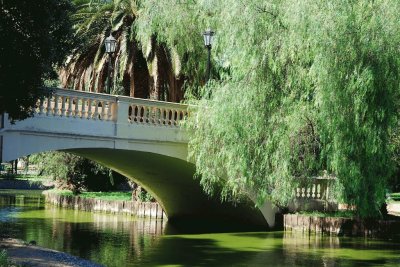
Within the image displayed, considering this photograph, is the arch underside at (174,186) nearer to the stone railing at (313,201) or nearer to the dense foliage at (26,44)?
the stone railing at (313,201)

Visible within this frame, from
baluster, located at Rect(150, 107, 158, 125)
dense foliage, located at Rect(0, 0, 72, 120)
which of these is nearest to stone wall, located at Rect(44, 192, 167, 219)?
baluster, located at Rect(150, 107, 158, 125)

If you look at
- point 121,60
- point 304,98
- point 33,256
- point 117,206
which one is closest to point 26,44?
point 33,256

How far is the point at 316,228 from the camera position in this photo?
21.6m

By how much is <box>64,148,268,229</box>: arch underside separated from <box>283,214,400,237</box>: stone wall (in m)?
1.44

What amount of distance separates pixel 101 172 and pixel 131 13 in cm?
1155

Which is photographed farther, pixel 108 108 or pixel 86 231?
pixel 86 231

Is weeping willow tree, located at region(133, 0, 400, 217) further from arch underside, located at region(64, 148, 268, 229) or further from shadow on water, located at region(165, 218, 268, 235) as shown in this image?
shadow on water, located at region(165, 218, 268, 235)

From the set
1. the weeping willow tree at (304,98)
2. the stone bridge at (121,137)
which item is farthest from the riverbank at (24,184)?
the weeping willow tree at (304,98)

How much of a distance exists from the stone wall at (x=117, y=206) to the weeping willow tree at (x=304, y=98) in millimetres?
9411

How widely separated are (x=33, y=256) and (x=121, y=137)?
5560 millimetres

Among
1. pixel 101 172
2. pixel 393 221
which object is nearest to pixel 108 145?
pixel 393 221

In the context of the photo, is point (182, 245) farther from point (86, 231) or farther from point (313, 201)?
point (313, 201)

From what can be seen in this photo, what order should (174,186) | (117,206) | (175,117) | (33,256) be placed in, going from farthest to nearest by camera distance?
1. (117,206)
2. (174,186)
3. (175,117)
4. (33,256)

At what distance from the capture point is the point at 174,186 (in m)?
24.2
